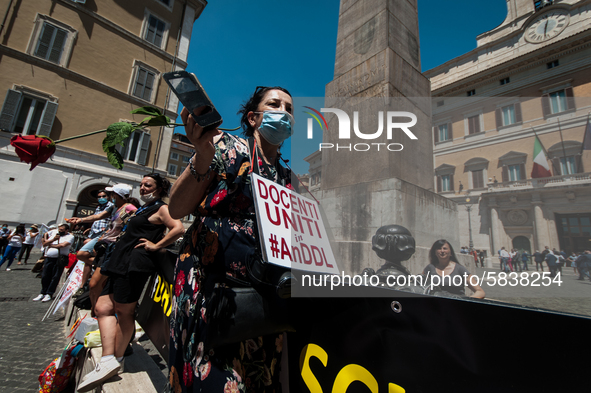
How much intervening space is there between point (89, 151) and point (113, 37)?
6165 millimetres

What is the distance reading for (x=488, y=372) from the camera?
60 centimetres

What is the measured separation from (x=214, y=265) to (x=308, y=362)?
0.50 metres

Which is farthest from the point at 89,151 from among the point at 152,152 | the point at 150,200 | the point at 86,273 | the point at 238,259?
the point at 238,259

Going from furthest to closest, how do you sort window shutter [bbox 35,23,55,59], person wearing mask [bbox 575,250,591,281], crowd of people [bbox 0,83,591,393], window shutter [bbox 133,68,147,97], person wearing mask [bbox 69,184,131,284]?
1. window shutter [bbox 133,68,147,97]
2. window shutter [bbox 35,23,55,59]
3. person wearing mask [bbox 575,250,591,281]
4. person wearing mask [bbox 69,184,131,284]
5. crowd of people [bbox 0,83,591,393]

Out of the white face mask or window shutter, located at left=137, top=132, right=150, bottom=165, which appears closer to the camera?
the white face mask

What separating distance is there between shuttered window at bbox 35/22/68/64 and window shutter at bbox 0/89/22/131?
2.19 meters

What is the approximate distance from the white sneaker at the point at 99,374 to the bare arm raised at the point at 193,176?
5.20ft

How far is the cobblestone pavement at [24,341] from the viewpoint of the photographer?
2315 mm

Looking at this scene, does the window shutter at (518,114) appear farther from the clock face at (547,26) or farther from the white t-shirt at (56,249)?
the clock face at (547,26)

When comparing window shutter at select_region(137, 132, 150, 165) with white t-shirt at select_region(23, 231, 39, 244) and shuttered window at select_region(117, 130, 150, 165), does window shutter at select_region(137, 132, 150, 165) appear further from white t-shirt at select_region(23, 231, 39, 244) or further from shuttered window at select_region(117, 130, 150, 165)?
white t-shirt at select_region(23, 231, 39, 244)

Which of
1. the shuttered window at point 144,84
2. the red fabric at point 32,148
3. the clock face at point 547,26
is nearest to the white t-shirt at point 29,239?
the shuttered window at point 144,84

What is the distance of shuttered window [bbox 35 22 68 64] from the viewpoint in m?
11.6

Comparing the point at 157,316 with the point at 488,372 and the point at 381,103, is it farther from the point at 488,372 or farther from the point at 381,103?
the point at 381,103

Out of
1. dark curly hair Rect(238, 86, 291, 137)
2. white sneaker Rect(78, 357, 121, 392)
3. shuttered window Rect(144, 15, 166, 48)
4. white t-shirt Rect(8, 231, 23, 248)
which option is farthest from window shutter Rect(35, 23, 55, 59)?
dark curly hair Rect(238, 86, 291, 137)
